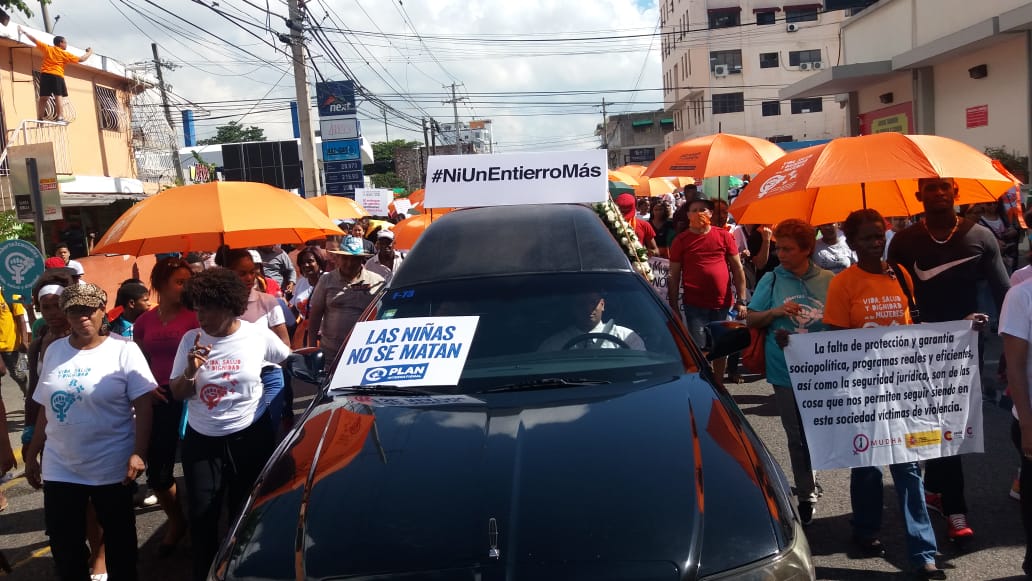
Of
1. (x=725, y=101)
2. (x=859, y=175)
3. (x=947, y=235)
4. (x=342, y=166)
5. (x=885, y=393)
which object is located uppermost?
(x=725, y=101)

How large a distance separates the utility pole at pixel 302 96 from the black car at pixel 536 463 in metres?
16.5

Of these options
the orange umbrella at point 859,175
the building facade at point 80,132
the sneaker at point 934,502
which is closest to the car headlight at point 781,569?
the sneaker at point 934,502

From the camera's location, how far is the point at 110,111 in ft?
80.6

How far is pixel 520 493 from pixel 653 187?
60.8 ft

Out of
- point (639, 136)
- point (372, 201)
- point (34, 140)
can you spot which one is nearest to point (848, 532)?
point (372, 201)

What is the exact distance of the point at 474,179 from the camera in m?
7.37

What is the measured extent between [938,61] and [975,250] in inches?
599

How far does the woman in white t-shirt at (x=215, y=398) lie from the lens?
4375 mm

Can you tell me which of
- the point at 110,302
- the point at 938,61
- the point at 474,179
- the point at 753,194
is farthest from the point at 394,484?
the point at 938,61

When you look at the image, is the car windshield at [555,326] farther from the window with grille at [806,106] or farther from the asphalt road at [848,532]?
the window with grille at [806,106]

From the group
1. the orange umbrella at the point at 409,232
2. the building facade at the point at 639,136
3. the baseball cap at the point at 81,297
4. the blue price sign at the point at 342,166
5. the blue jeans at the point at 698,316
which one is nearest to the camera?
the baseball cap at the point at 81,297

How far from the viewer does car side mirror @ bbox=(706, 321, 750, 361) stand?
4289 mm

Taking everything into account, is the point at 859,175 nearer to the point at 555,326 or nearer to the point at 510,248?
the point at 510,248

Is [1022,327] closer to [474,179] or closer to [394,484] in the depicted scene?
[394,484]
